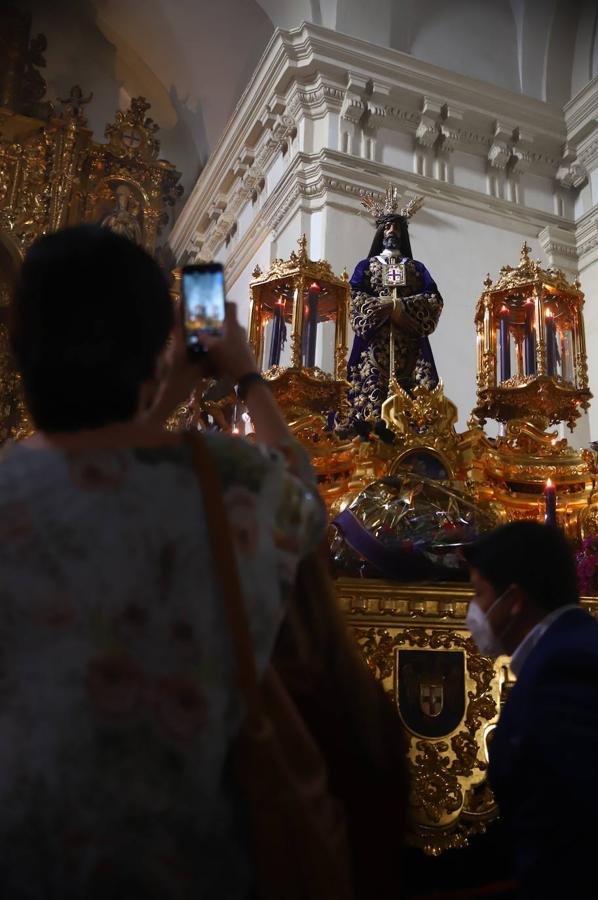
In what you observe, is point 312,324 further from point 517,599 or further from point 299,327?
point 517,599

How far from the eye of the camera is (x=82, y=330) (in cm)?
86

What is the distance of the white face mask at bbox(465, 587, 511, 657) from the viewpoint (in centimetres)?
158

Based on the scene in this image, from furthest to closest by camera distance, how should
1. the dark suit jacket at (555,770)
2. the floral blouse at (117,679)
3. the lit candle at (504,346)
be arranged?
1. the lit candle at (504,346)
2. the dark suit jacket at (555,770)
3. the floral blouse at (117,679)

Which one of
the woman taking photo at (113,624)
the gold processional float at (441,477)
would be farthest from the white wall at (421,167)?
the woman taking photo at (113,624)

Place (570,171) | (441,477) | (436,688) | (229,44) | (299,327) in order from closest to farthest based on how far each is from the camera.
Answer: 1. (436,688)
2. (441,477)
3. (299,327)
4. (570,171)
5. (229,44)

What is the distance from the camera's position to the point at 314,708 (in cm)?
88

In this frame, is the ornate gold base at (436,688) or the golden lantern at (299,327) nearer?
the ornate gold base at (436,688)

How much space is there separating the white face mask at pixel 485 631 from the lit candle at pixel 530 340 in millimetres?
2172

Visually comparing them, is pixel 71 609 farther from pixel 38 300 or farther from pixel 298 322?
pixel 298 322

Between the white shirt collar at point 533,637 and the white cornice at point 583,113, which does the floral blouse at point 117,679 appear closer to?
the white shirt collar at point 533,637

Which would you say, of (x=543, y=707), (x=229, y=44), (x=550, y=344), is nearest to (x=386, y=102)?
(x=229, y=44)

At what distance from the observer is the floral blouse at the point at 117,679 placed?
0.74 meters

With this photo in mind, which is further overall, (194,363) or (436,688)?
(436,688)

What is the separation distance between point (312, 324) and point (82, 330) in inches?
112
